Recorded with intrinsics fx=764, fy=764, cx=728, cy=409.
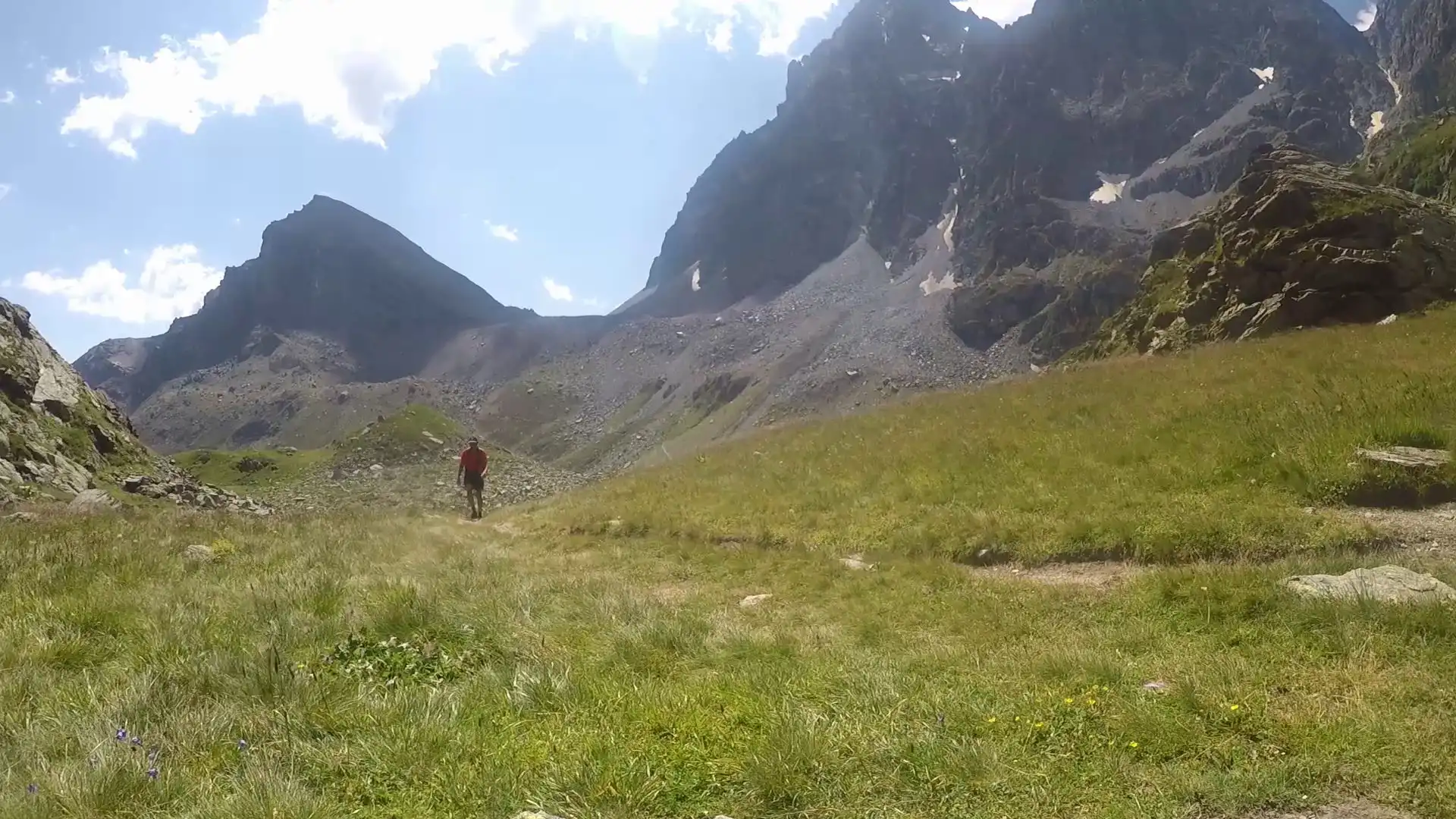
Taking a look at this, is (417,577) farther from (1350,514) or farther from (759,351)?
(759,351)

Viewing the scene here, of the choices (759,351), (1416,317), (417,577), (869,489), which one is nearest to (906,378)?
(759,351)

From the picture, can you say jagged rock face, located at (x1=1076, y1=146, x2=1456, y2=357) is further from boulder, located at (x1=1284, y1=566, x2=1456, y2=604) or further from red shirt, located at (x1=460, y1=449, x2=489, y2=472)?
red shirt, located at (x1=460, y1=449, x2=489, y2=472)

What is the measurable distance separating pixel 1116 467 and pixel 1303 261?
24181 millimetres

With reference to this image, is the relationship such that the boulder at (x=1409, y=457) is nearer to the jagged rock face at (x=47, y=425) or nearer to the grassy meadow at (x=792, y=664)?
the grassy meadow at (x=792, y=664)

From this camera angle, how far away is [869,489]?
58.7 ft

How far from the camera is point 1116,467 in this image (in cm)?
1505

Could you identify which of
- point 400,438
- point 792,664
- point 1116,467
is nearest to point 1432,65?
point 400,438

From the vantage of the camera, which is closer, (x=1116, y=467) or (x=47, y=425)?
(x=1116, y=467)

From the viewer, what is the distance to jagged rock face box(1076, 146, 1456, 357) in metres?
Answer: 28.3

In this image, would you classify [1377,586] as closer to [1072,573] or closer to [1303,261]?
[1072,573]

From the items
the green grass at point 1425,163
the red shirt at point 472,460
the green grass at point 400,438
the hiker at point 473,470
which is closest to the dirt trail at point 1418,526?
the hiker at point 473,470

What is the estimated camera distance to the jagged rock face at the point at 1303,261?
2833 cm

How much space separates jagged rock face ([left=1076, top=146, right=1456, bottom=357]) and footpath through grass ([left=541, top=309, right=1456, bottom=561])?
649cm

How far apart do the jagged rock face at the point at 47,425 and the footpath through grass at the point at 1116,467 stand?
14868mm
